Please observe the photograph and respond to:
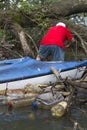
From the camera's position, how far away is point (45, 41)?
9.12 m

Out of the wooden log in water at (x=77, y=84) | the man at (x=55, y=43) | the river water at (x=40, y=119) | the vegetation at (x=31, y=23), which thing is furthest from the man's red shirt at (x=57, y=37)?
the river water at (x=40, y=119)

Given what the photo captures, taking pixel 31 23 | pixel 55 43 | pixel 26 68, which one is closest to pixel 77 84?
pixel 26 68

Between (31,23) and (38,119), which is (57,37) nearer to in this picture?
(31,23)

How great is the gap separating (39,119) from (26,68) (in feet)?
5.34

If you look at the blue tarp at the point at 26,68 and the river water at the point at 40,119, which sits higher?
the blue tarp at the point at 26,68

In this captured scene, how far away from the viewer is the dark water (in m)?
6.20

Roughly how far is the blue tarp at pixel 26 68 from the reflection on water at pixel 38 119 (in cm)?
76

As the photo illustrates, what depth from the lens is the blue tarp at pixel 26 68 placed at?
759 cm

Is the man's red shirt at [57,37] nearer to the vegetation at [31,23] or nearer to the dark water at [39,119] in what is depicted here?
the vegetation at [31,23]

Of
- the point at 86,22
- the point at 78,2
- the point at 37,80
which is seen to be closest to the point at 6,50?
the point at 37,80

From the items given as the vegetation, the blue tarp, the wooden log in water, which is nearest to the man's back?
the blue tarp

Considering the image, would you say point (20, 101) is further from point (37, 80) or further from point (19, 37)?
point (19, 37)

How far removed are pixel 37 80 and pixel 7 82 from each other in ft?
2.47

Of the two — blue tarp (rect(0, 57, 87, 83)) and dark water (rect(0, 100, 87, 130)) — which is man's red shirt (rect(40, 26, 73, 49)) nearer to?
blue tarp (rect(0, 57, 87, 83))
